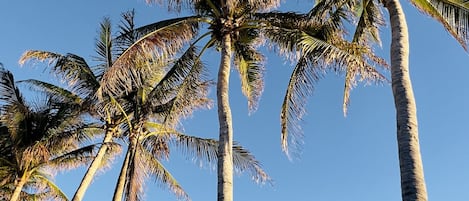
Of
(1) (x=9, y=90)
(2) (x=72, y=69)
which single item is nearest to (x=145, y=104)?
(2) (x=72, y=69)

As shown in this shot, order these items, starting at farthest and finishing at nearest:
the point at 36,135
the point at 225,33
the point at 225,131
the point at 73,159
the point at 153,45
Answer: the point at 73,159 → the point at 36,135 → the point at 225,33 → the point at 153,45 → the point at 225,131

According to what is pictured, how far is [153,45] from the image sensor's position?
1309 cm

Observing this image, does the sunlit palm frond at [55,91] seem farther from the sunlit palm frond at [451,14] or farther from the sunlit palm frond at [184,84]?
the sunlit palm frond at [451,14]

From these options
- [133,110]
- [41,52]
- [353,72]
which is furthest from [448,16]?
[41,52]

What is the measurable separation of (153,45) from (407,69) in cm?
632

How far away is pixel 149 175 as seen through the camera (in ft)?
58.7

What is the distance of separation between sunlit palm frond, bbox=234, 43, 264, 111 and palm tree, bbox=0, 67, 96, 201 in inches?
238

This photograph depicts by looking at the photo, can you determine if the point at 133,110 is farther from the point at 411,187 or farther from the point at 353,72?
the point at 411,187

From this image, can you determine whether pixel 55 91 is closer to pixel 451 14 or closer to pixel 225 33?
pixel 225 33

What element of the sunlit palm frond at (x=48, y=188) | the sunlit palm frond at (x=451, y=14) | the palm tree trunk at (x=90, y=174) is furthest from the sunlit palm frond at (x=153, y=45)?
the sunlit palm frond at (x=48, y=188)

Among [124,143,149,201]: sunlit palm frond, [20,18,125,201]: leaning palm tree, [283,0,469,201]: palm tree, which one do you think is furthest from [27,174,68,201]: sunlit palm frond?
[283,0,469,201]: palm tree

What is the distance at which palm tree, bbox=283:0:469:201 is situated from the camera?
24.7 ft

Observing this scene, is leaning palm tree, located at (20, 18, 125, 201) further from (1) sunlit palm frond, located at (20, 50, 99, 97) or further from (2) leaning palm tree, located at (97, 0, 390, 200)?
(2) leaning palm tree, located at (97, 0, 390, 200)

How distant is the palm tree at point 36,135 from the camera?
714 inches
